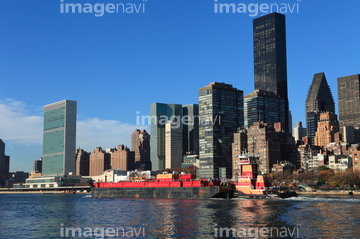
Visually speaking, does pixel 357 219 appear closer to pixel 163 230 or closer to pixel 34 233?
pixel 163 230

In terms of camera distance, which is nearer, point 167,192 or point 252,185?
point 252,185

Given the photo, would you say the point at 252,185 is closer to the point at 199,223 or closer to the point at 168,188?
the point at 168,188

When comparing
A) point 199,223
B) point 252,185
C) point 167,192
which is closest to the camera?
point 199,223

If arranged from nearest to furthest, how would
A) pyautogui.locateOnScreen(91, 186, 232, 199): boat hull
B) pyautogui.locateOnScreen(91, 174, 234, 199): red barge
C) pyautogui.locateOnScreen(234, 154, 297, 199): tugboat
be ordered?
pyautogui.locateOnScreen(234, 154, 297, 199): tugboat, pyautogui.locateOnScreen(91, 186, 232, 199): boat hull, pyautogui.locateOnScreen(91, 174, 234, 199): red barge

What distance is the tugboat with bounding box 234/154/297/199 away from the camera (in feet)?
423

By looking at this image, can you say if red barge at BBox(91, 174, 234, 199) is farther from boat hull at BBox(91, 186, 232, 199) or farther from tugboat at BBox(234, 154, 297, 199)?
tugboat at BBox(234, 154, 297, 199)

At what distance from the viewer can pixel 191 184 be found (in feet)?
456

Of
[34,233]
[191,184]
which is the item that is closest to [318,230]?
[34,233]

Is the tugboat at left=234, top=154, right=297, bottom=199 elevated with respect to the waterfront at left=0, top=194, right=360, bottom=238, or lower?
elevated

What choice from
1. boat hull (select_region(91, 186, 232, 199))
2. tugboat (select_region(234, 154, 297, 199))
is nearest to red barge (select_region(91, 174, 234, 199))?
boat hull (select_region(91, 186, 232, 199))

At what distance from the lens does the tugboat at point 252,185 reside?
12888cm

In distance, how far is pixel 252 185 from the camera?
131375mm

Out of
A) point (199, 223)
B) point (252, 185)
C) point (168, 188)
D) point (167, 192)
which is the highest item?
point (252, 185)

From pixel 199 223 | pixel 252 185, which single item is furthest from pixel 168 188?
pixel 199 223
